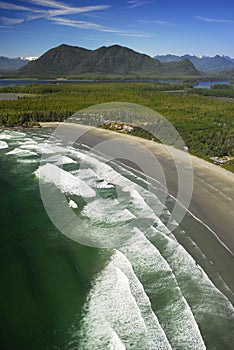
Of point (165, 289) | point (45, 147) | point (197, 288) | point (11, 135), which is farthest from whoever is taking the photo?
point (11, 135)

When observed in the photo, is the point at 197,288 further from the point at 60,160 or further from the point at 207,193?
the point at 60,160

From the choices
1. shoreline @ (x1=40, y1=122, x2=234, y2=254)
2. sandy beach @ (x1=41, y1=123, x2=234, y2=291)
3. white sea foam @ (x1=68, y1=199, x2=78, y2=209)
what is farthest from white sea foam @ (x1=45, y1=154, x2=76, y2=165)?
white sea foam @ (x1=68, y1=199, x2=78, y2=209)

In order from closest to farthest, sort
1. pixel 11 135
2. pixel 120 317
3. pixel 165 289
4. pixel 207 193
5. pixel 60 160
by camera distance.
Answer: pixel 120 317 < pixel 165 289 < pixel 207 193 < pixel 60 160 < pixel 11 135

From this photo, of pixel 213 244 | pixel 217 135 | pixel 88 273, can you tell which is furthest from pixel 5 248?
pixel 217 135

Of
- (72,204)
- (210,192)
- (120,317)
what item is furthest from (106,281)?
(210,192)

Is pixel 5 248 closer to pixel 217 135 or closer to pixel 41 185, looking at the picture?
pixel 41 185

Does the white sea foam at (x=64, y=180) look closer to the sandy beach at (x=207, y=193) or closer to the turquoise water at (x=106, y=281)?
the turquoise water at (x=106, y=281)

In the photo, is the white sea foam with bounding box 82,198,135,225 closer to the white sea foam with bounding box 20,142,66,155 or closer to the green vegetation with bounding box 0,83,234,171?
the green vegetation with bounding box 0,83,234,171
